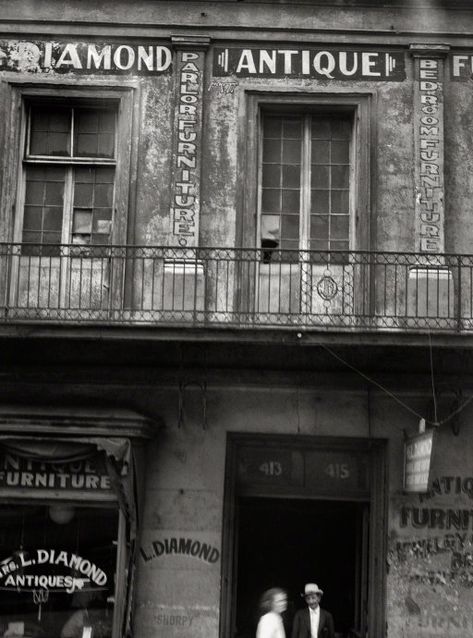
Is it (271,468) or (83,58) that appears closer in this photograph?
(271,468)

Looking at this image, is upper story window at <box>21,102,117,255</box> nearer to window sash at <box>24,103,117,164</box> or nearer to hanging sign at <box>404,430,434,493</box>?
window sash at <box>24,103,117,164</box>

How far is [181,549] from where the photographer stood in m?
11.1

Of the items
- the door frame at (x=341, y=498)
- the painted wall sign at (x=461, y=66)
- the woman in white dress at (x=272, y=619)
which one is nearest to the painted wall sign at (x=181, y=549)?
the door frame at (x=341, y=498)

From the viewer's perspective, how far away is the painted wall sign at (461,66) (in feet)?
40.2

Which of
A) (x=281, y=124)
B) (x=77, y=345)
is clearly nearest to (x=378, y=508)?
(x=77, y=345)

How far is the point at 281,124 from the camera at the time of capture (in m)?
12.5

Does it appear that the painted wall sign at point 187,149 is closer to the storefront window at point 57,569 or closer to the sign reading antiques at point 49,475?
the sign reading antiques at point 49,475

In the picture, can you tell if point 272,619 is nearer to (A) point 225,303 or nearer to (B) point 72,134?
(A) point 225,303

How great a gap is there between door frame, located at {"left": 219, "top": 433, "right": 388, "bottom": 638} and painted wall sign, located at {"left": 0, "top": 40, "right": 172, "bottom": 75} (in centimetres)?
461

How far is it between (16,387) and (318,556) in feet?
16.0

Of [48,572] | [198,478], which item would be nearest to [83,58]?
[198,478]

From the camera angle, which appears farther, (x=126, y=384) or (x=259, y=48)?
(x=259, y=48)

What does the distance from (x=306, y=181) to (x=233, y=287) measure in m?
1.69

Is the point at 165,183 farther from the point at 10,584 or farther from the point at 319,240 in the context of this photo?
the point at 10,584
